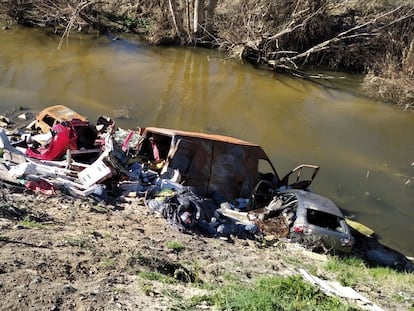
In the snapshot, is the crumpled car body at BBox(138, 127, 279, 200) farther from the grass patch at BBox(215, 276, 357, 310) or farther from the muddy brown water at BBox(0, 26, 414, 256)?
the grass patch at BBox(215, 276, 357, 310)

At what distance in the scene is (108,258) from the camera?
7.35m

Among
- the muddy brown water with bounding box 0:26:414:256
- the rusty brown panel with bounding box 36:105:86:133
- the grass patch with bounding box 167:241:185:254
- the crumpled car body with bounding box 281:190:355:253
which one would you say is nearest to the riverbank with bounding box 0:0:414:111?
the muddy brown water with bounding box 0:26:414:256

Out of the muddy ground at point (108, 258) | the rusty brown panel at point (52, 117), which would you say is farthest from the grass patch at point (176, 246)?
the rusty brown panel at point (52, 117)

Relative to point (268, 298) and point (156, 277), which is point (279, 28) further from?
point (268, 298)

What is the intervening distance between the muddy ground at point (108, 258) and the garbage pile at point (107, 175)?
353 millimetres

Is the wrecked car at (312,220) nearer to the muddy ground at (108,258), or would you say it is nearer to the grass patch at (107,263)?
the muddy ground at (108,258)

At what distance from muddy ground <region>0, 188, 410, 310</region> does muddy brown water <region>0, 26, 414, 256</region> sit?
591 centimetres

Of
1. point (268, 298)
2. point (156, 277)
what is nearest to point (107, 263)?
point (156, 277)

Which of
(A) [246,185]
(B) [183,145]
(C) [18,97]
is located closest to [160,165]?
(B) [183,145]

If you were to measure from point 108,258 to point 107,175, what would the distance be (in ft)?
14.6

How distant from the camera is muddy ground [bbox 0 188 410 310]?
582 cm

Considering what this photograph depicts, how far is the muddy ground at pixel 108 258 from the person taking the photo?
582cm

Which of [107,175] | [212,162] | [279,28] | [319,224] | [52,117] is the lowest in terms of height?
[319,224]

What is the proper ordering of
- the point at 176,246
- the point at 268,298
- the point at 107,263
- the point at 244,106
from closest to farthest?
the point at 268,298 < the point at 107,263 < the point at 176,246 < the point at 244,106
